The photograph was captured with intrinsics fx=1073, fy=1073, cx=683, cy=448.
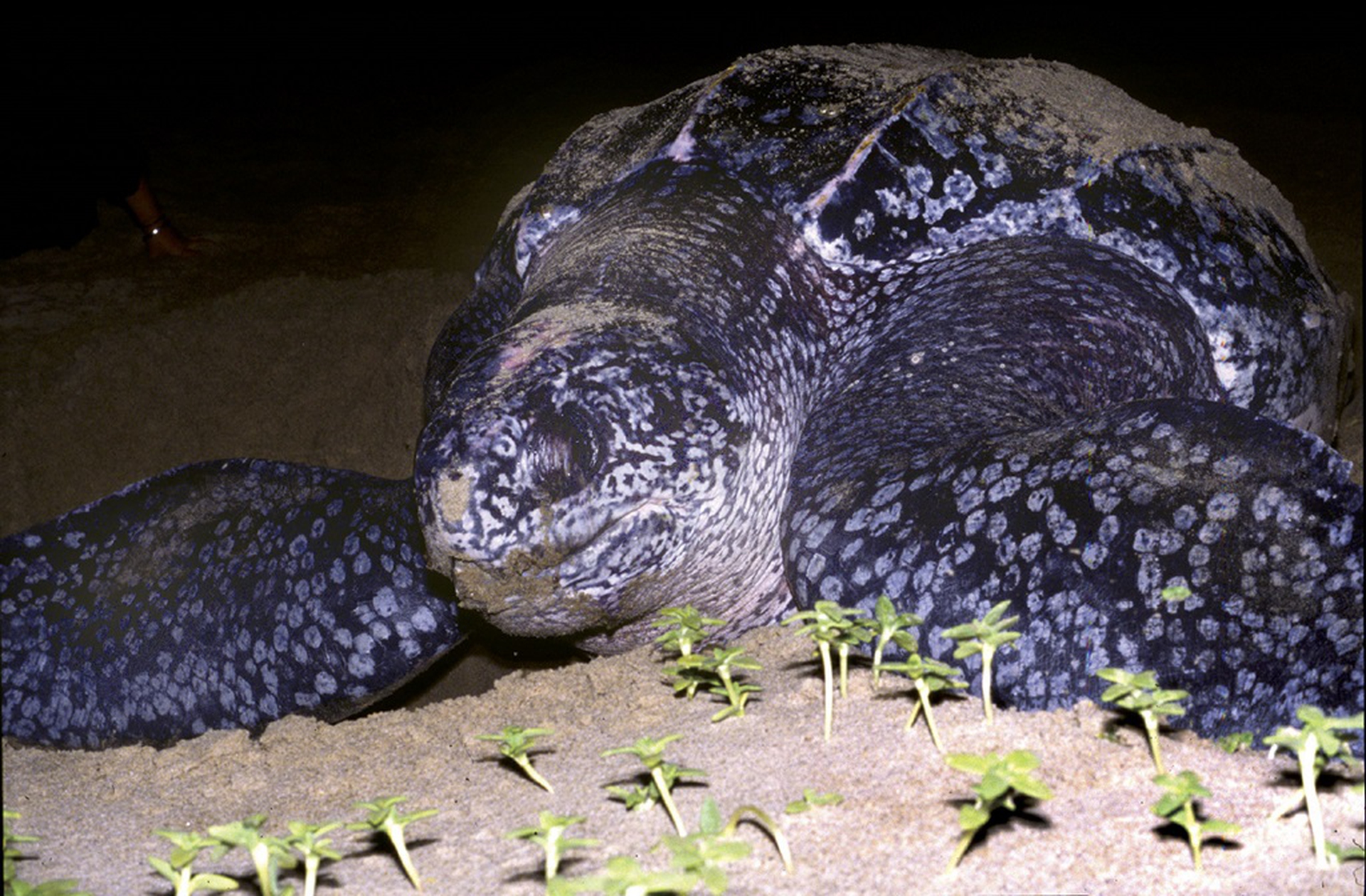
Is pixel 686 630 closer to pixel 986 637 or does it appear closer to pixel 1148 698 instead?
pixel 986 637

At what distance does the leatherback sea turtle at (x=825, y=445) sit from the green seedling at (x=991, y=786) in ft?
1.30

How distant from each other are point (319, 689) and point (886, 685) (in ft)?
4.11

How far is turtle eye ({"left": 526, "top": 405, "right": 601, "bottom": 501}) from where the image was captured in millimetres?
1552

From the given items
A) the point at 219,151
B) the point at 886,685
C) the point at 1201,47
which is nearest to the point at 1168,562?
the point at 886,685

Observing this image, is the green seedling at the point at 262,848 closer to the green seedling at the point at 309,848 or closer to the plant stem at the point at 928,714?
the green seedling at the point at 309,848

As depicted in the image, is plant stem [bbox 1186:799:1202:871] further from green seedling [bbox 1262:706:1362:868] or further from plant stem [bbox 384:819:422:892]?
plant stem [bbox 384:819:422:892]

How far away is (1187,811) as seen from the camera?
943mm

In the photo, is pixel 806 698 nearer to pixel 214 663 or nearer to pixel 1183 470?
pixel 1183 470

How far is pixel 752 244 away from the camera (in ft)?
7.39

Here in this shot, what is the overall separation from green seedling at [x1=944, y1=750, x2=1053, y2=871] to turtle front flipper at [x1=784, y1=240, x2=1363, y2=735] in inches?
15.4

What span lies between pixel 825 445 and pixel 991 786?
1.01m

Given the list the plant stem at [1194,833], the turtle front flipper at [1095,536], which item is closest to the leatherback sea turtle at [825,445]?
the turtle front flipper at [1095,536]

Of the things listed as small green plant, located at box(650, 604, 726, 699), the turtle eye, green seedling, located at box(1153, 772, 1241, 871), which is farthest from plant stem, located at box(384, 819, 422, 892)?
green seedling, located at box(1153, 772, 1241, 871)

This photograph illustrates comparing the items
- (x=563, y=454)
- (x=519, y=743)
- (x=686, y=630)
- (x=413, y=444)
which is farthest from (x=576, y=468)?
(x=413, y=444)
